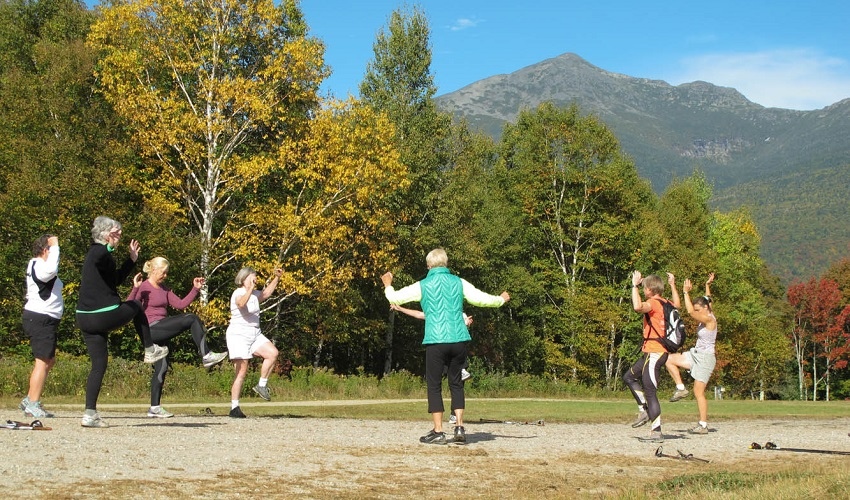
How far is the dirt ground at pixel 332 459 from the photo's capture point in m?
7.11

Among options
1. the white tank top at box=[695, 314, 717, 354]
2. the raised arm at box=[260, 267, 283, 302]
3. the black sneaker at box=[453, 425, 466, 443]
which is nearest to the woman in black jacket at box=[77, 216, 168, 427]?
the raised arm at box=[260, 267, 283, 302]

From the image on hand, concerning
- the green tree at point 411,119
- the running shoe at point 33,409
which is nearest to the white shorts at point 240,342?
the running shoe at point 33,409

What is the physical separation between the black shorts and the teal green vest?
478 cm

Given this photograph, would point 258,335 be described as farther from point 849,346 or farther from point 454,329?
point 849,346

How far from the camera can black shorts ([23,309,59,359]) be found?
35.9ft

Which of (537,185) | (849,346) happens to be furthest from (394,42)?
(849,346)

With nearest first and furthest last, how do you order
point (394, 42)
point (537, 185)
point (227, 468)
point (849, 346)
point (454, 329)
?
point (227, 468)
point (454, 329)
point (394, 42)
point (537, 185)
point (849, 346)

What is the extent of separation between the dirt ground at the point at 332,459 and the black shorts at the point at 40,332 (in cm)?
95

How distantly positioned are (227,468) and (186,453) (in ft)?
3.33

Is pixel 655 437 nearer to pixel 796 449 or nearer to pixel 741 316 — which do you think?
pixel 796 449

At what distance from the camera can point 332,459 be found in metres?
8.98

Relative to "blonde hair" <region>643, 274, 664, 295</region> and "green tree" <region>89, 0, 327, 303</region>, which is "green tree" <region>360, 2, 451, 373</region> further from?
"blonde hair" <region>643, 274, 664, 295</region>

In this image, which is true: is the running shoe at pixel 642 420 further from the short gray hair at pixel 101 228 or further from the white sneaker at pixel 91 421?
the short gray hair at pixel 101 228

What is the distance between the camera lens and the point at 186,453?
8.84m
